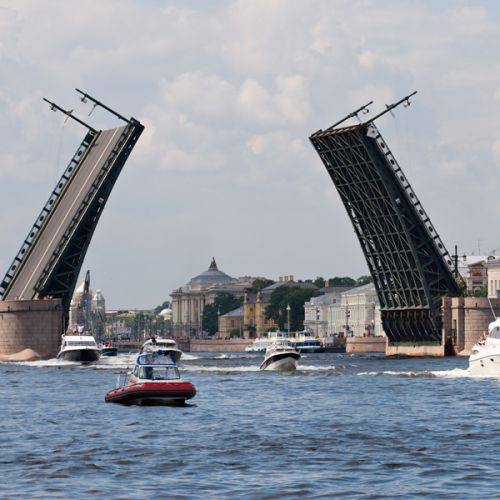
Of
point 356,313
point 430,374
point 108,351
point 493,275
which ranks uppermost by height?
point 356,313

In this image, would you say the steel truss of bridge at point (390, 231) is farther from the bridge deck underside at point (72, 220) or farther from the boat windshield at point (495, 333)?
the boat windshield at point (495, 333)

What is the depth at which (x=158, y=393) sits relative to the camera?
3294cm

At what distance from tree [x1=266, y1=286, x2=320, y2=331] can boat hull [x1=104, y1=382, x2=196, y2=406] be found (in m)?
124

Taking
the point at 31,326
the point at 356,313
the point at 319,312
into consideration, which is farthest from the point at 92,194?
the point at 319,312

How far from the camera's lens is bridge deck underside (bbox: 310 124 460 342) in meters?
56.5

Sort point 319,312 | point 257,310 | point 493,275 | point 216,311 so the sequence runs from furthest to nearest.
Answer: point 216,311 < point 257,310 < point 319,312 < point 493,275

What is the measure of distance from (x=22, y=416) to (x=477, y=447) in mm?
10346

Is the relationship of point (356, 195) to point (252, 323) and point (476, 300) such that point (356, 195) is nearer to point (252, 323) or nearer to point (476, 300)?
point (476, 300)

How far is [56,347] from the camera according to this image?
2581 inches

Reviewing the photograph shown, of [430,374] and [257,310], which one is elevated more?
[257,310]

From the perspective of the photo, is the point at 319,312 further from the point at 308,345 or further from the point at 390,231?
the point at 390,231

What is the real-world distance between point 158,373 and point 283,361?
17473mm

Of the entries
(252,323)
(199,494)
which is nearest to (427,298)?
(199,494)

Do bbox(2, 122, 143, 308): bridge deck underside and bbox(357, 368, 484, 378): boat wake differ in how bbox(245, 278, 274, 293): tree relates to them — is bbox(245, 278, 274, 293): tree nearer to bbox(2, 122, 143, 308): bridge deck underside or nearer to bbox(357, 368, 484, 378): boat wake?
bbox(2, 122, 143, 308): bridge deck underside
